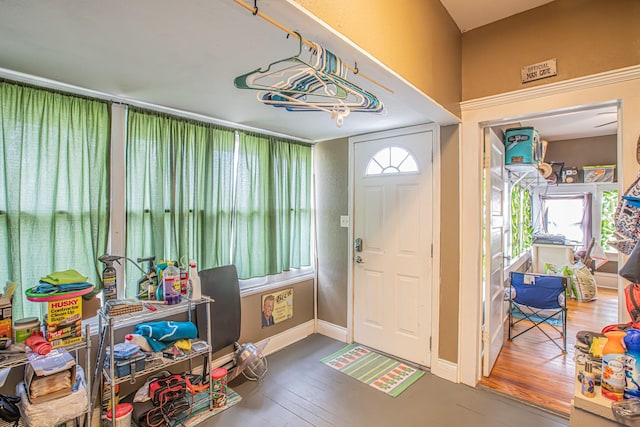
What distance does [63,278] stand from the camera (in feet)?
5.82

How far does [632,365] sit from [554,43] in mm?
1973

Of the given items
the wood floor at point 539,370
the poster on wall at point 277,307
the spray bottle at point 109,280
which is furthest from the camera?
the poster on wall at point 277,307

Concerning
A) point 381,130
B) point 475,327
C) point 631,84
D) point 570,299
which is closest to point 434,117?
point 381,130

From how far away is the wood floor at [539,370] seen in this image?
2.41 meters

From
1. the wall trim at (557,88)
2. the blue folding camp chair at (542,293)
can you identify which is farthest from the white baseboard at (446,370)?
the wall trim at (557,88)

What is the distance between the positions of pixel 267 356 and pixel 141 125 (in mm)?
2411

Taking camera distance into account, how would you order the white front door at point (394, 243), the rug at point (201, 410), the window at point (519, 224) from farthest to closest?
the window at point (519, 224)
the white front door at point (394, 243)
the rug at point (201, 410)

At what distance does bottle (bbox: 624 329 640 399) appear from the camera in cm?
122

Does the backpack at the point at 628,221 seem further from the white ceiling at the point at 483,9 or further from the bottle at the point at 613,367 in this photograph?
the white ceiling at the point at 483,9

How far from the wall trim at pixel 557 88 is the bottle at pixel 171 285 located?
8.43 feet

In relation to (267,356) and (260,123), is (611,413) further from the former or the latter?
(260,123)

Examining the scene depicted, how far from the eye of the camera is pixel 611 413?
123 centimetres

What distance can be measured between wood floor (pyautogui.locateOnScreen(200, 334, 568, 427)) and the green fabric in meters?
1.29

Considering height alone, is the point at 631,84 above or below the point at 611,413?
above
